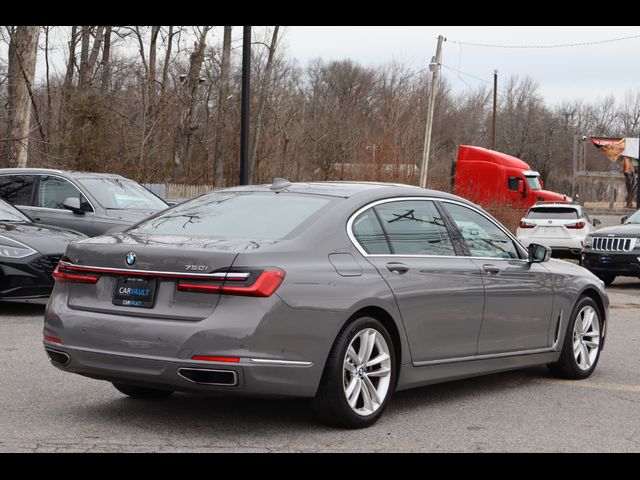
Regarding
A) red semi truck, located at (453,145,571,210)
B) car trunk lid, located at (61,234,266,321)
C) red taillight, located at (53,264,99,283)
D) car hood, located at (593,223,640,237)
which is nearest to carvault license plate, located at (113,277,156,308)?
car trunk lid, located at (61,234,266,321)

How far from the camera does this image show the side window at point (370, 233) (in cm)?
647

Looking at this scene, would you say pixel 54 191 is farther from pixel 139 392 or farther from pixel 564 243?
pixel 564 243

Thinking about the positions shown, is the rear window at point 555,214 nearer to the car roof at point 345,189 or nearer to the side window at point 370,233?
the car roof at point 345,189

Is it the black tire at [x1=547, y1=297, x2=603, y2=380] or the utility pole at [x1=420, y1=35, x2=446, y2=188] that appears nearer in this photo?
the black tire at [x1=547, y1=297, x2=603, y2=380]

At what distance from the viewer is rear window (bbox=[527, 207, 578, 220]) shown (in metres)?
24.7

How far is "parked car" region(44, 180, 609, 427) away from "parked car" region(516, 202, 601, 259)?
56.1 ft

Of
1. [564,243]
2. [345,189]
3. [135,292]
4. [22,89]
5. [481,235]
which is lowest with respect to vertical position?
[564,243]

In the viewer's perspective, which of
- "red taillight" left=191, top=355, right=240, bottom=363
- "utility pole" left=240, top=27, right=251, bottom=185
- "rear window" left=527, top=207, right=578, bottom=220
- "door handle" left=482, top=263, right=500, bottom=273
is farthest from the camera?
"rear window" left=527, top=207, right=578, bottom=220

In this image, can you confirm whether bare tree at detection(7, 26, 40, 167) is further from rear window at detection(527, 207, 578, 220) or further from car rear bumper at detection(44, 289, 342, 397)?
car rear bumper at detection(44, 289, 342, 397)

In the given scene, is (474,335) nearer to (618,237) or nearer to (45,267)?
(45,267)

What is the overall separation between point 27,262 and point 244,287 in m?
6.33

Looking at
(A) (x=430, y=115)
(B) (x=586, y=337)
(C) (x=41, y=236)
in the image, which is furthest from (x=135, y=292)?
(A) (x=430, y=115)

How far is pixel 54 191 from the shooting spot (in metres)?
15.1
